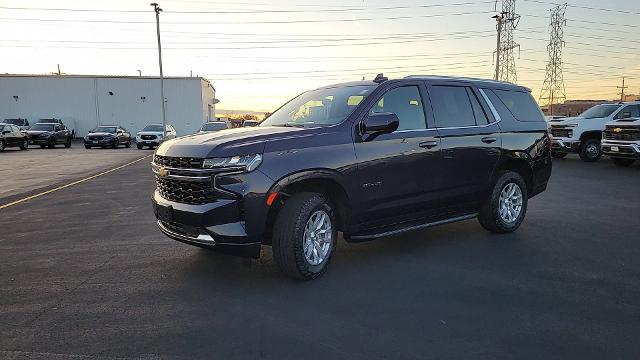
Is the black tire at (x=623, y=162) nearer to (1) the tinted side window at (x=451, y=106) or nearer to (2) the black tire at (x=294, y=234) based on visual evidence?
Answer: (1) the tinted side window at (x=451, y=106)

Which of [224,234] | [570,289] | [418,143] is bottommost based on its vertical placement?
[570,289]

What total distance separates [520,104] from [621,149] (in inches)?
414

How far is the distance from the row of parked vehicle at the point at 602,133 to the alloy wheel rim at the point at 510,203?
10.6 meters

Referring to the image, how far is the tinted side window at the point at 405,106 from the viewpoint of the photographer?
5.22 m

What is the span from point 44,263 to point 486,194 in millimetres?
5263

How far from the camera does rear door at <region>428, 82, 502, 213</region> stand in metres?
5.64

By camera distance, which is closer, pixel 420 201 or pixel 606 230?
pixel 420 201

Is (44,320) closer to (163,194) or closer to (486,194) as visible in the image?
(163,194)

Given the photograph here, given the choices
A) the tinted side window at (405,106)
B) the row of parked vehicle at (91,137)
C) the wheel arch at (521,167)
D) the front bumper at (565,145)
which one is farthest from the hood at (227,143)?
the row of parked vehicle at (91,137)

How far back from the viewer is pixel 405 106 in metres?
5.39

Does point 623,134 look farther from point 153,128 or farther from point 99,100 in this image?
point 99,100

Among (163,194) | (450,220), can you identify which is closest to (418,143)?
(450,220)

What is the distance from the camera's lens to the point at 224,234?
4.18 meters

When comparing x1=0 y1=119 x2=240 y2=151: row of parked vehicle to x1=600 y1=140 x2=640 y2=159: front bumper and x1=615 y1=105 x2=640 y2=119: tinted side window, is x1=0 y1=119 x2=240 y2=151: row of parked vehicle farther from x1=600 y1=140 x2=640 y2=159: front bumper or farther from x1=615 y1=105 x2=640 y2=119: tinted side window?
x1=615 y1=105 x2=640 y2=119: tinted side window
